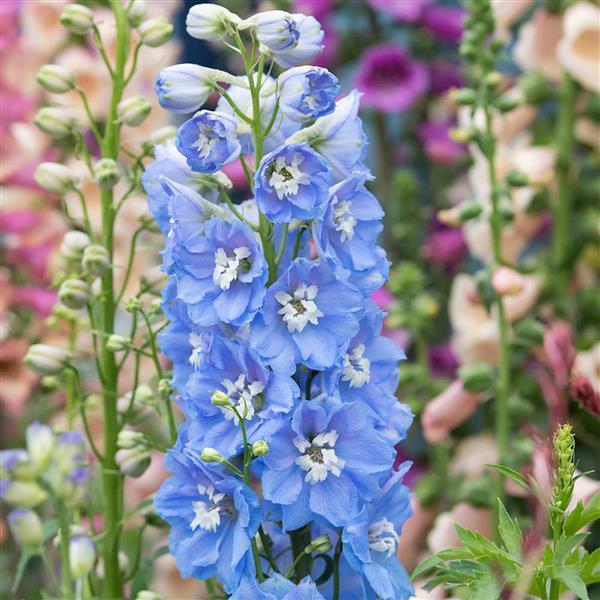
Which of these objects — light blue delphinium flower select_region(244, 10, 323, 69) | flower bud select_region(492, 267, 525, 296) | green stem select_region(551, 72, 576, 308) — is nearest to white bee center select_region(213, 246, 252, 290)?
light blue delphinium flower select_region(244, 10, 323, 69)

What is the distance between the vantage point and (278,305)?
2.12ft

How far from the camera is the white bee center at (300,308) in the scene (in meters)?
0.63

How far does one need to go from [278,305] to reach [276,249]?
5cm

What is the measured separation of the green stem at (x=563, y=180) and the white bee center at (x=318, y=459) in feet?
2.55

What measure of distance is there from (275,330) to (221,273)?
42mm

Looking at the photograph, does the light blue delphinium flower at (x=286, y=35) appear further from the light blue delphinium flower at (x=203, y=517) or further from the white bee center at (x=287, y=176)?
the light blue delphinium flower at (x=203, y=517)

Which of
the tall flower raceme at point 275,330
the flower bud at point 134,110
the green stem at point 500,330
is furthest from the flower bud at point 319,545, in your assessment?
the green stem at point 500,330

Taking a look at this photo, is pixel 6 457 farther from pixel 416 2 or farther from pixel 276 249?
pixel 416 2

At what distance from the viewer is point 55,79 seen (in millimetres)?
844

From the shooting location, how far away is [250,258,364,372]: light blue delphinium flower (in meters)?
0.64

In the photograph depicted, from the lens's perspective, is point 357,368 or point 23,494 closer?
point 23,494

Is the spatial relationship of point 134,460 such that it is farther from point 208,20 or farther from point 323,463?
point 208,20

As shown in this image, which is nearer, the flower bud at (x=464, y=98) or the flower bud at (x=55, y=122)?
the flower bud at (x=55, y=122)

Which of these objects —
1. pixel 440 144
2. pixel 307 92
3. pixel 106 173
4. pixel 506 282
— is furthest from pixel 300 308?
pixel 440 144
